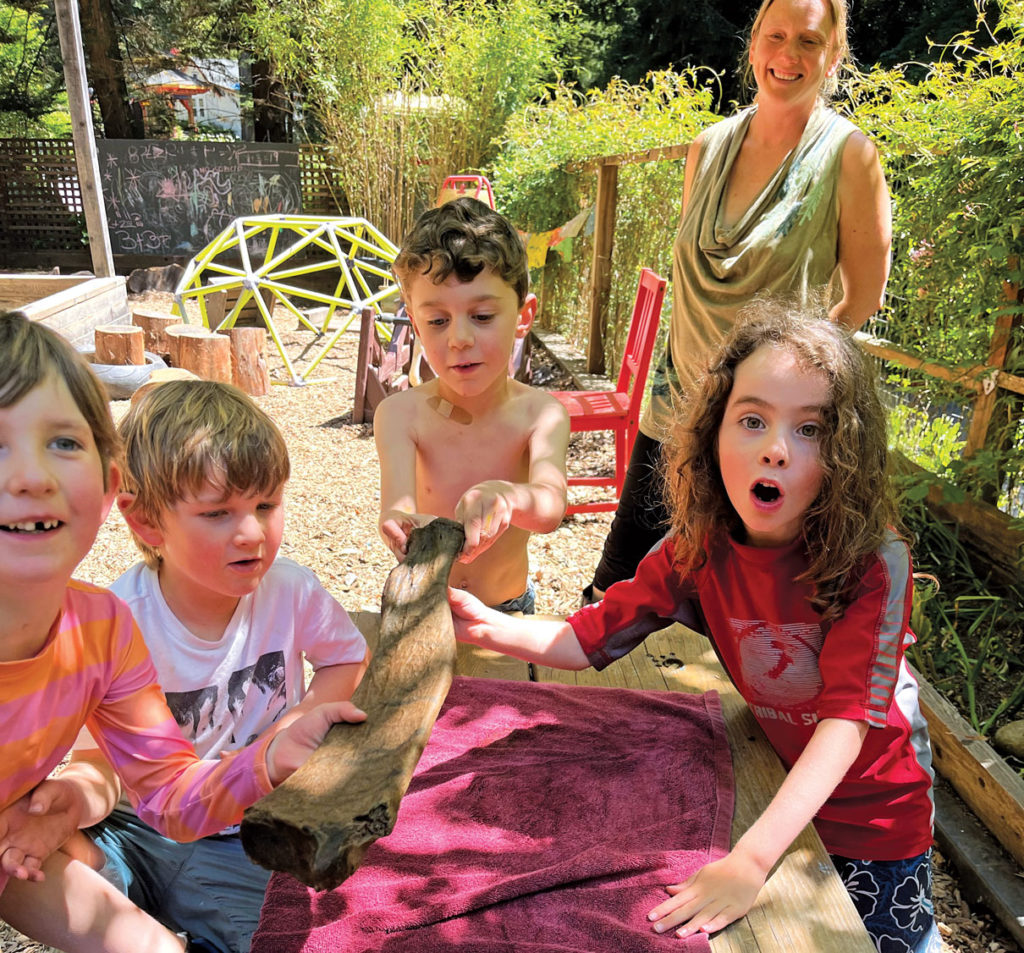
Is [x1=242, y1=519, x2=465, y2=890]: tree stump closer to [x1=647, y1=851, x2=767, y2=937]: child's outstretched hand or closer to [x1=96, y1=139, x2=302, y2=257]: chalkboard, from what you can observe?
[x1=647, y1=851, x2=767, y2=937]: child's outstretched hand

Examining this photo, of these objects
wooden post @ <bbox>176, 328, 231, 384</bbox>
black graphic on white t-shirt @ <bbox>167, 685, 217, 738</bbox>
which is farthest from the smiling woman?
wooden post @ <bbox>176, 328, 231, 384</bbox>

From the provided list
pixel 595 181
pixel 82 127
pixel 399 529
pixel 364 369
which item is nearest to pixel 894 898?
pixel 399 529

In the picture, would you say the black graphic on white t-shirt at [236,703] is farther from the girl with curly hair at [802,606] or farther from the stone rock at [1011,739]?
the stone rock at [1011,739]

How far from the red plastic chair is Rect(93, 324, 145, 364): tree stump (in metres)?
3.80

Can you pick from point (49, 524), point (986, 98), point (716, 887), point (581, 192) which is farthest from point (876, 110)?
point (581, 192)

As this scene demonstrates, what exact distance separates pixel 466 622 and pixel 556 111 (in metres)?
8.91

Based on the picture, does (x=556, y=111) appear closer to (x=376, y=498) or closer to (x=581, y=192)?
(x=581, y=192)

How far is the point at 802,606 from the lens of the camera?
158 cm

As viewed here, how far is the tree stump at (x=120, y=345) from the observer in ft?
22.2

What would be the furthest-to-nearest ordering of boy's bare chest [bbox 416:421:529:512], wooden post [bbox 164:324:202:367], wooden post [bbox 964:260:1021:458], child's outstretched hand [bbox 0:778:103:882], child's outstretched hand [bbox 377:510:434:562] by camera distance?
wooden post [bbox 164:324:202:367]
wooden post [bbox 964:260:1021:458]
boy's bare chest [bbox 416:421:529:512]
child's outstretched hand [bbox 377:510:434:562]
child's outstretched hand [bbox 0:778:103:882]

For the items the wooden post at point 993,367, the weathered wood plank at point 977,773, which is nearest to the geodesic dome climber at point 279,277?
the wooden post at point 993,367

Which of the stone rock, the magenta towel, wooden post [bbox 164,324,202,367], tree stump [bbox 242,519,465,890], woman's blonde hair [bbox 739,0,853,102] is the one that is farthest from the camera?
wooden post [bbox 164,324,202,367]

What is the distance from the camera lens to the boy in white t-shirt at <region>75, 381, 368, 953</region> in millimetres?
1463

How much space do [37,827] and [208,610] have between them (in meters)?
0.44
